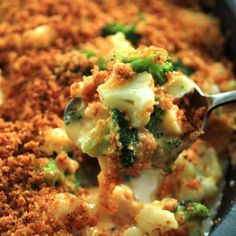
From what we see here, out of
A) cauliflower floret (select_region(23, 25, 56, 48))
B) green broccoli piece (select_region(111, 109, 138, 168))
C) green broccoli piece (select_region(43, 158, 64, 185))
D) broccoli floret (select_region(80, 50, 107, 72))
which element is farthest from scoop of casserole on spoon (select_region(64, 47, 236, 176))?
cauliflower floret (select_region(23, 25, 56, 48))

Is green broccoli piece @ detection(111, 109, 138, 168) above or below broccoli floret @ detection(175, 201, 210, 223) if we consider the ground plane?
above

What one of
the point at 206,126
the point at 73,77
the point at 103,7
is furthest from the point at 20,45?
the point at 206,126

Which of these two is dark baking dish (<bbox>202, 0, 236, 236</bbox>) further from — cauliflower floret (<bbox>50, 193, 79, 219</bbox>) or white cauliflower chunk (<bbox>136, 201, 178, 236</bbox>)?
cauliflower floret (<bbox>50, 193, 79, 219</bbox>)

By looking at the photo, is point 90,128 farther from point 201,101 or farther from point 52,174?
point 201,101

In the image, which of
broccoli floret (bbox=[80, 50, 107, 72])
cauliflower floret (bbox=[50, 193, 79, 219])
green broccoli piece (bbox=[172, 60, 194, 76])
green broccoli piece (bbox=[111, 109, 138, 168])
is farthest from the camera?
green broccoli piece (bbox=[172, 60, 194, 76])

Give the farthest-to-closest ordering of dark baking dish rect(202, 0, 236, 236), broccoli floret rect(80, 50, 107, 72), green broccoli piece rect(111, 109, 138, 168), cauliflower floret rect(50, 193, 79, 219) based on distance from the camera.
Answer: broccoli floret rect(80, 50, 107, 72) < dark baking dish rect(202, 0, 236, 236) < cauliflower floret rect(50, 193, 79, 219) < green broccoli piece rect(111, 109, 138, 168)

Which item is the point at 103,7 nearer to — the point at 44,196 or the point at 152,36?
the point at 152,36

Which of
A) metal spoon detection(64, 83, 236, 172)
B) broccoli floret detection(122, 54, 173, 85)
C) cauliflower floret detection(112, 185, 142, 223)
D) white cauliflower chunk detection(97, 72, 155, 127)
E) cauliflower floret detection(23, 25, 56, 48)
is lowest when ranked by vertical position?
cauliflower floret detection(112, 185, 142, 223)
